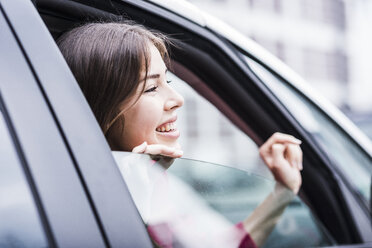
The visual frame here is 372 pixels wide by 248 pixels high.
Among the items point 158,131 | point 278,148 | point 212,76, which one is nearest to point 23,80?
point 158,131

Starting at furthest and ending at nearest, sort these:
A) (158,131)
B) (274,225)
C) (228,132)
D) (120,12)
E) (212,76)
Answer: (228,132) < (212,76) < (120,12) < (158,131) < (274,225)

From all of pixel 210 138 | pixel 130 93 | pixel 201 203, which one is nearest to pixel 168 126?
pixel 130 93

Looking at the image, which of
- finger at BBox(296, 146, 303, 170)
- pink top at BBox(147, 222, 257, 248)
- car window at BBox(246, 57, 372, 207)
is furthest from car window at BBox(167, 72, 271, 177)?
pink top at BBox(147, 222, 257, 248)

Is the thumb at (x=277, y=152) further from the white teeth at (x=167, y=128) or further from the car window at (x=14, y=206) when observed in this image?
the car window at (x=14, y=206)

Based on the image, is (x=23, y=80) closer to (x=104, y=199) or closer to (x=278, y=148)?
(x=104, y=199)

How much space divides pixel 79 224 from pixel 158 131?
2.11 feet

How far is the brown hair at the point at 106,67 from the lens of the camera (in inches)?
56.5

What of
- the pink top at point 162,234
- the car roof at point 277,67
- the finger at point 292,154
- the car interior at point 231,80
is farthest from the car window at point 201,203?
the car roof at point 277,67

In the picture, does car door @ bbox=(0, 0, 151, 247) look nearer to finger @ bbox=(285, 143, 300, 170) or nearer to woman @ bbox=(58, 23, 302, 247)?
woman @ bbox=(58, 23, 302, 247)

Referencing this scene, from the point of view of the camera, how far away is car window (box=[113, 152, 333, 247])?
112 cm

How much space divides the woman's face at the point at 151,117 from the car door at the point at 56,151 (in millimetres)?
458

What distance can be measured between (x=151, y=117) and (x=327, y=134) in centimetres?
58

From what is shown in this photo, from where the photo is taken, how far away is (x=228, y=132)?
2027cm

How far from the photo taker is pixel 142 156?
1.16 metres
